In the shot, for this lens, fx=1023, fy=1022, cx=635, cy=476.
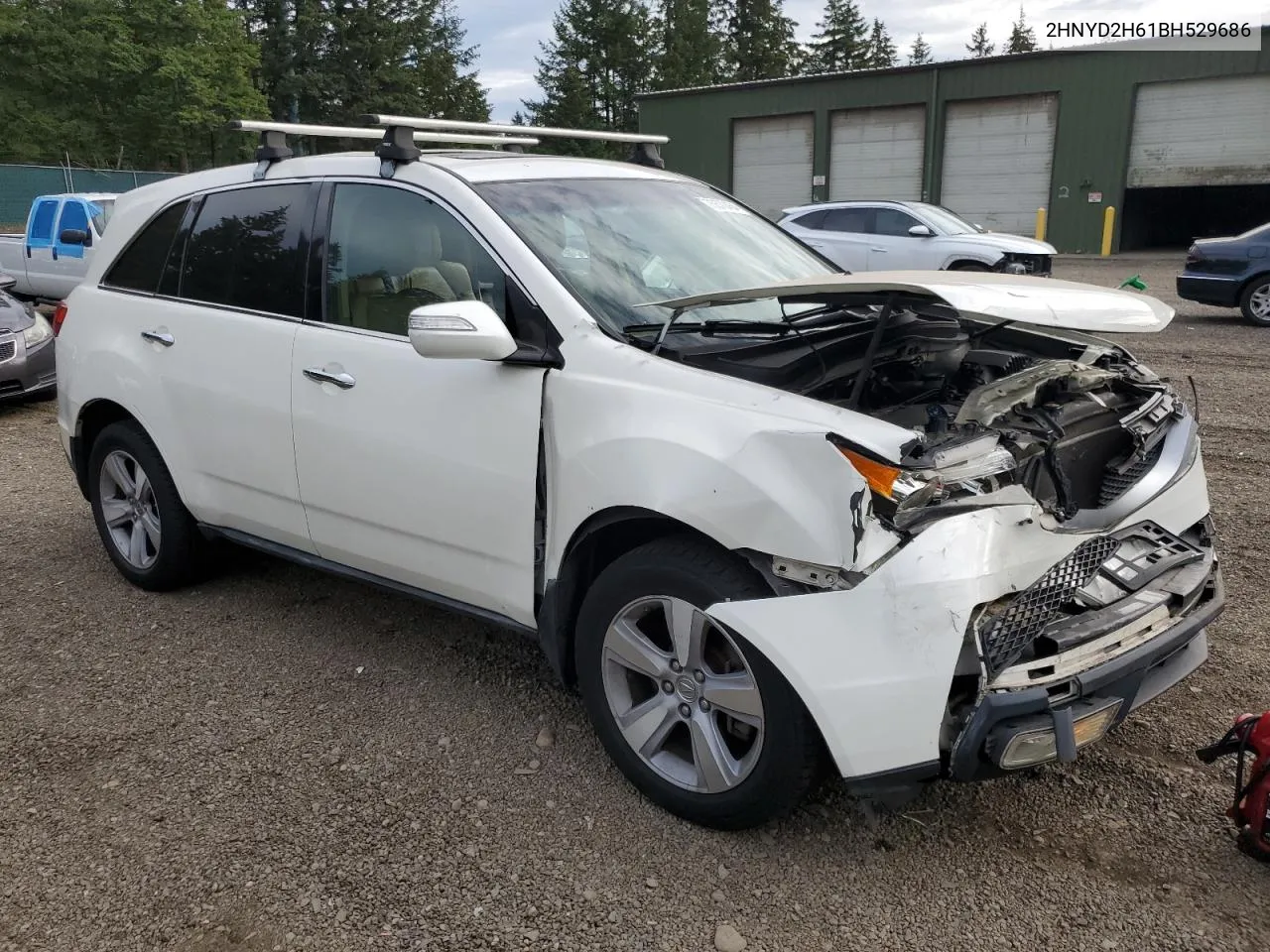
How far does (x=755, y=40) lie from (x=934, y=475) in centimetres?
6710

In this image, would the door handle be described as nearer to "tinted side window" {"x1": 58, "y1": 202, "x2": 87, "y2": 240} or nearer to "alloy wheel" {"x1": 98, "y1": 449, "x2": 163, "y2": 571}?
"alloy wheel" {"x1": 98, "y1": 449, "x2": 163, "y2": 571}

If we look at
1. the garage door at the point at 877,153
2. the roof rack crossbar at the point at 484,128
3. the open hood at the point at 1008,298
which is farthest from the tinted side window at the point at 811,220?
the garage door at the point at 877,153

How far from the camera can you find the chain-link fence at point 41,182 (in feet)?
97.7

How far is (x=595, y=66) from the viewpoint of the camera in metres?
57.5

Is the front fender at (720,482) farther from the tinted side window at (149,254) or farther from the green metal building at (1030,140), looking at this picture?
the green metal building at (1030,140)

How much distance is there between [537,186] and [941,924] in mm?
2581

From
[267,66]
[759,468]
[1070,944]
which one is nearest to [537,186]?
[759,468]

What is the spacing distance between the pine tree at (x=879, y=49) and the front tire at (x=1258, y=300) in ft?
207

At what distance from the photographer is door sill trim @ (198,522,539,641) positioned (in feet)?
10.8

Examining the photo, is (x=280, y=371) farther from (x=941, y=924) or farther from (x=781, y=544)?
(x=941, y=924)

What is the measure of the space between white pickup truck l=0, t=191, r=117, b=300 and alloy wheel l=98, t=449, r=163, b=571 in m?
10.5

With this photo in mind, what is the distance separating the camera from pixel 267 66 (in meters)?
51.3

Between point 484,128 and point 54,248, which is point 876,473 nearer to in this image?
point 484,128

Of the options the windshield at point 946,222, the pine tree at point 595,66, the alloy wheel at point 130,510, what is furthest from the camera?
the pine tree at point 595,66
